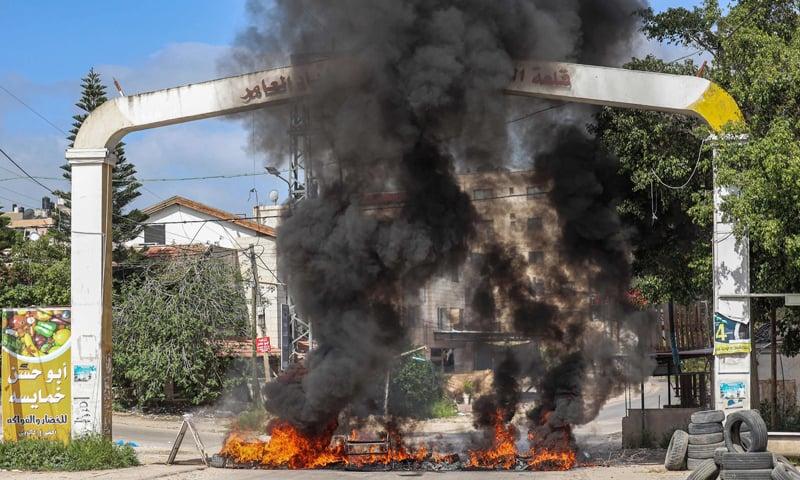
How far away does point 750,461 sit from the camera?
13.5 m

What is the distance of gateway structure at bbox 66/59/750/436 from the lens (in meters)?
18.7

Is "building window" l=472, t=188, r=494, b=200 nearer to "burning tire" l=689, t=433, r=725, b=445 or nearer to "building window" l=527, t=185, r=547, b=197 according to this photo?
"building window" l=527, t=185, r=547, b=197

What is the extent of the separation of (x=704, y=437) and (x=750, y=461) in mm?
3244

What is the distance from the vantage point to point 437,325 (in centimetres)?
4434

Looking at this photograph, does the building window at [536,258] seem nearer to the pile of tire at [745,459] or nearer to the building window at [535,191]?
the building window at [535,191]

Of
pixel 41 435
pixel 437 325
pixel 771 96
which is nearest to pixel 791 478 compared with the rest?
pixel 771 96

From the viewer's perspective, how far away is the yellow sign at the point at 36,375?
19144mm

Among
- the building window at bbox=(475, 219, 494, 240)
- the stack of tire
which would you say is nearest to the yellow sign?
the building window at bbox=(475, 219, 494, 240)

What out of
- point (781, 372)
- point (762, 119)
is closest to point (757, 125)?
point (762, 119)

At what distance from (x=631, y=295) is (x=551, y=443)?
654 cm

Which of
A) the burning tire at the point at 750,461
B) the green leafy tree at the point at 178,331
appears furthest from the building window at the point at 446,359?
the burning tire at the point at 750,461

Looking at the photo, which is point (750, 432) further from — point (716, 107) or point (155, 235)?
point (155, 235)

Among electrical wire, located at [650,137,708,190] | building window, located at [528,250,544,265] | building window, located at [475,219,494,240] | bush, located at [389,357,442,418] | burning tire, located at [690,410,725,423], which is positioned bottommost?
bush, located at [389,357,442,418]

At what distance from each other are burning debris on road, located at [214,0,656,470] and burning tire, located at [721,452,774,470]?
5.13 metres
